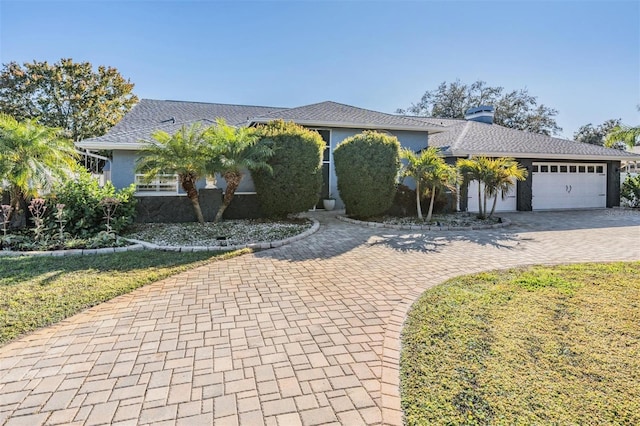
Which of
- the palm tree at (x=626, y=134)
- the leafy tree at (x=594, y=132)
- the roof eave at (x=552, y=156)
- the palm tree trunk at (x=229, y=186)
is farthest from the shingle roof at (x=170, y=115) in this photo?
the leafy tree at (x=594, y=132)

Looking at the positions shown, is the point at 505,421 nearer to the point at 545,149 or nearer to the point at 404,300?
the point at 404,300

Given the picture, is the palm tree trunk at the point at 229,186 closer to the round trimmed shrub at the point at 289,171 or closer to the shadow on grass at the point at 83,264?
the round trimmed shrub at the point at 289,171

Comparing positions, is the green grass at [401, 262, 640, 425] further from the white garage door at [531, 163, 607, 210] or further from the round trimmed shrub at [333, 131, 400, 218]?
the white garage door at [531, 163, 607, 210]

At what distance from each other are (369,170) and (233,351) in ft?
30.8

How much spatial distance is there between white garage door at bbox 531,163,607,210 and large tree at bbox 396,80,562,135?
19260 mm

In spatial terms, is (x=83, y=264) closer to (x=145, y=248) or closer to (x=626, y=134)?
(x=145, y=248)

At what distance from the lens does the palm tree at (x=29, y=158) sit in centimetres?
860

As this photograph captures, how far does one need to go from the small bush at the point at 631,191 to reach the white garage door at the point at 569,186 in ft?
4.69

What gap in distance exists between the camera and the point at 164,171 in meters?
10.3

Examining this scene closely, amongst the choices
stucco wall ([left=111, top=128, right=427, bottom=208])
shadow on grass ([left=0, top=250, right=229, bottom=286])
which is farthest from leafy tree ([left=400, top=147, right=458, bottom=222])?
shadow on grass ([left=0, top=250, right=229, bottom=286])

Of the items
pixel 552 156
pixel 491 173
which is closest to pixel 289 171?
pixel 491 173

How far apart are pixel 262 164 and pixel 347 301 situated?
6771 millimetres

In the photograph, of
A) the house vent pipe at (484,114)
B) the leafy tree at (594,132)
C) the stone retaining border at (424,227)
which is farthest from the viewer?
the leafy tree at (594,132)

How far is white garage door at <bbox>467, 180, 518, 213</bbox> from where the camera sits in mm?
16031
